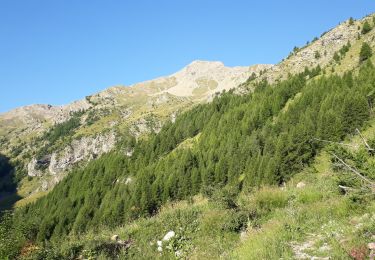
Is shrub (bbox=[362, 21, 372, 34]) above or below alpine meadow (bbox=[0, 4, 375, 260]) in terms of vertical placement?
above

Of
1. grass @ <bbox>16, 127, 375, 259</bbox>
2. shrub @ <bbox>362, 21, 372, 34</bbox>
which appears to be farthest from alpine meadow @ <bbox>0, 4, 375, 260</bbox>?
shrub @ <bbox>362, 21, 372, 34</bbox>

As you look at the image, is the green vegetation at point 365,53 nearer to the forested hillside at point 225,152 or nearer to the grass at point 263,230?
the forested hillside at point 225,152

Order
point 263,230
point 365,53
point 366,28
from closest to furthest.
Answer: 1. point 263,230
2. point 365,53
3. point 366,28

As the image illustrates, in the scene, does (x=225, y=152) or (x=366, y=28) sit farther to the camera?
(x=366, y=28)

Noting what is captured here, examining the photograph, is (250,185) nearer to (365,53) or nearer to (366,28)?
(365,53)

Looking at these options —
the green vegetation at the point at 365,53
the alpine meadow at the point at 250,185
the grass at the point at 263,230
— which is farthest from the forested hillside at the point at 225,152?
the grass at the point at 263,230

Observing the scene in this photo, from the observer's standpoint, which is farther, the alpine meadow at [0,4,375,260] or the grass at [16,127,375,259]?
the alpine meadow at [0,4,375,260]

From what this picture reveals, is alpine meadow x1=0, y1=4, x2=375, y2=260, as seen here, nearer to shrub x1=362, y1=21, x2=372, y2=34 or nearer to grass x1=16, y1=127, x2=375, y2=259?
grass x1=16, y1=127, x2=375, y2=259

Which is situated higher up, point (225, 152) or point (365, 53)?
point (365, 53)

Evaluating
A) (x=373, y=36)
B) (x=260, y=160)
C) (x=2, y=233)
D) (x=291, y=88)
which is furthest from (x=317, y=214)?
(x=373, y=36)

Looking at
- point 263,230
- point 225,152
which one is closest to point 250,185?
point 263,230

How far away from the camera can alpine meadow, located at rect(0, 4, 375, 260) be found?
985 cm

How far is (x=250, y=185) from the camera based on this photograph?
56781mm

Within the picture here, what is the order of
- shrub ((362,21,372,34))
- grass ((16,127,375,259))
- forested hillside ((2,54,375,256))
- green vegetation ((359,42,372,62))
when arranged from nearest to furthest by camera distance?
1. grass ((16,127,375,259))
2. forested hillside ((2,54,375,256))
3. green vegetation ((359,42,372,62))
4. shrub ((362,21,372,34))
